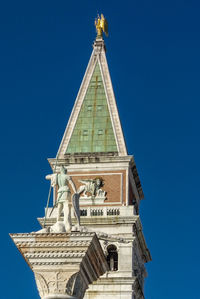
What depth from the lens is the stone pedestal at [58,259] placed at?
69.2ft

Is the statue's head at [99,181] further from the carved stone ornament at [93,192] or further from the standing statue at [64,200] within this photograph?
the standing statue at [64,200]

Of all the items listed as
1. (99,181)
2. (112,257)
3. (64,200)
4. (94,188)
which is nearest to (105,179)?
(99,181)

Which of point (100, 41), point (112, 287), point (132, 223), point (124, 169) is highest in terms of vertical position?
point (100, 41)

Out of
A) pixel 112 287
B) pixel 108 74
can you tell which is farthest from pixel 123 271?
pixel 108 74

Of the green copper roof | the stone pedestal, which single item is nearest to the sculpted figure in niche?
the green copper roof

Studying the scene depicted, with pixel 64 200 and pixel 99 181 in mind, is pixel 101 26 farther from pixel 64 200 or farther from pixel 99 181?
pixel 64 200

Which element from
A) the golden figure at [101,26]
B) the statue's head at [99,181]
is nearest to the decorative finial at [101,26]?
the golden figure at [101,26]

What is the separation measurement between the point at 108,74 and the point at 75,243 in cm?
3879

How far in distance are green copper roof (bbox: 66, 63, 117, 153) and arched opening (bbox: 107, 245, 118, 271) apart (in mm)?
7892

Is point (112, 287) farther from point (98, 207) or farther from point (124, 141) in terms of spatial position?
point (124, 141)

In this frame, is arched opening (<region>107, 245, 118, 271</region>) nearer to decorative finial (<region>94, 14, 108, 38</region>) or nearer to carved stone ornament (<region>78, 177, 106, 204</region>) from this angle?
carved stone ornament (<region>78, 177, 106, 204</region>)

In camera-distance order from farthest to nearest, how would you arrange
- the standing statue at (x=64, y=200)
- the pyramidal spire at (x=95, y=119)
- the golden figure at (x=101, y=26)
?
the golden figure at (x=101, y=26), the pyramidal spire at (x=95, y=119), the standing statue at (x=64, y=200)

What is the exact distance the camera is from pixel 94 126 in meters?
56.4

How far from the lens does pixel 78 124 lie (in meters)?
56.7
